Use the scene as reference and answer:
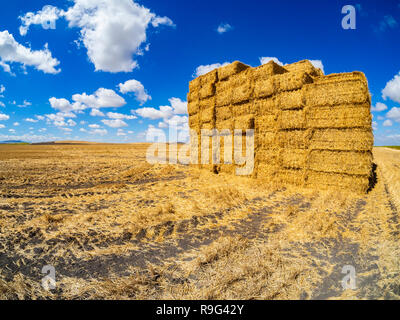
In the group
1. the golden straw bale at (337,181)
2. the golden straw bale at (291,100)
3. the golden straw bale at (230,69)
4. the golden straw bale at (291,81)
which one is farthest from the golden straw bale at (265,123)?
the golden straw bale at (230,69)

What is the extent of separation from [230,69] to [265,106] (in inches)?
124

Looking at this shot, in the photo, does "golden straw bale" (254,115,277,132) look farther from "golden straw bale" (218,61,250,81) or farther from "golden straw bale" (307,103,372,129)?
"golden straw bale" (218,61,250,81)

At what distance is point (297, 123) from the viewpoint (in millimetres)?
8188

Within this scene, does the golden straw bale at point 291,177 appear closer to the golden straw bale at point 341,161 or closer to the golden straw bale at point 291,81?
the golden straw bale at point 341,161

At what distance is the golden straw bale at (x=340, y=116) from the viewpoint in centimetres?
683

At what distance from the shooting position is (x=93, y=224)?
15.3 ft

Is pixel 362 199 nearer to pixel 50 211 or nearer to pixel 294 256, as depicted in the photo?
pixel 294 256

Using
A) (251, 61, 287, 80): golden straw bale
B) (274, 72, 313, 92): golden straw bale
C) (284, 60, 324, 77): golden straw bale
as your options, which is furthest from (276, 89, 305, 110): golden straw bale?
(284, 60, 324, 77): golden straw bale

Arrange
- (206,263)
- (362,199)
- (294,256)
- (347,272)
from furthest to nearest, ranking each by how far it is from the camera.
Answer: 1. (362,199)
2. (294,256)
3. (206,263)
4. (347,272)

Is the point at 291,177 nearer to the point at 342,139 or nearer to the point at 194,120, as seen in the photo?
the point at 342,139

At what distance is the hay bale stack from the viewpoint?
23.0ft
